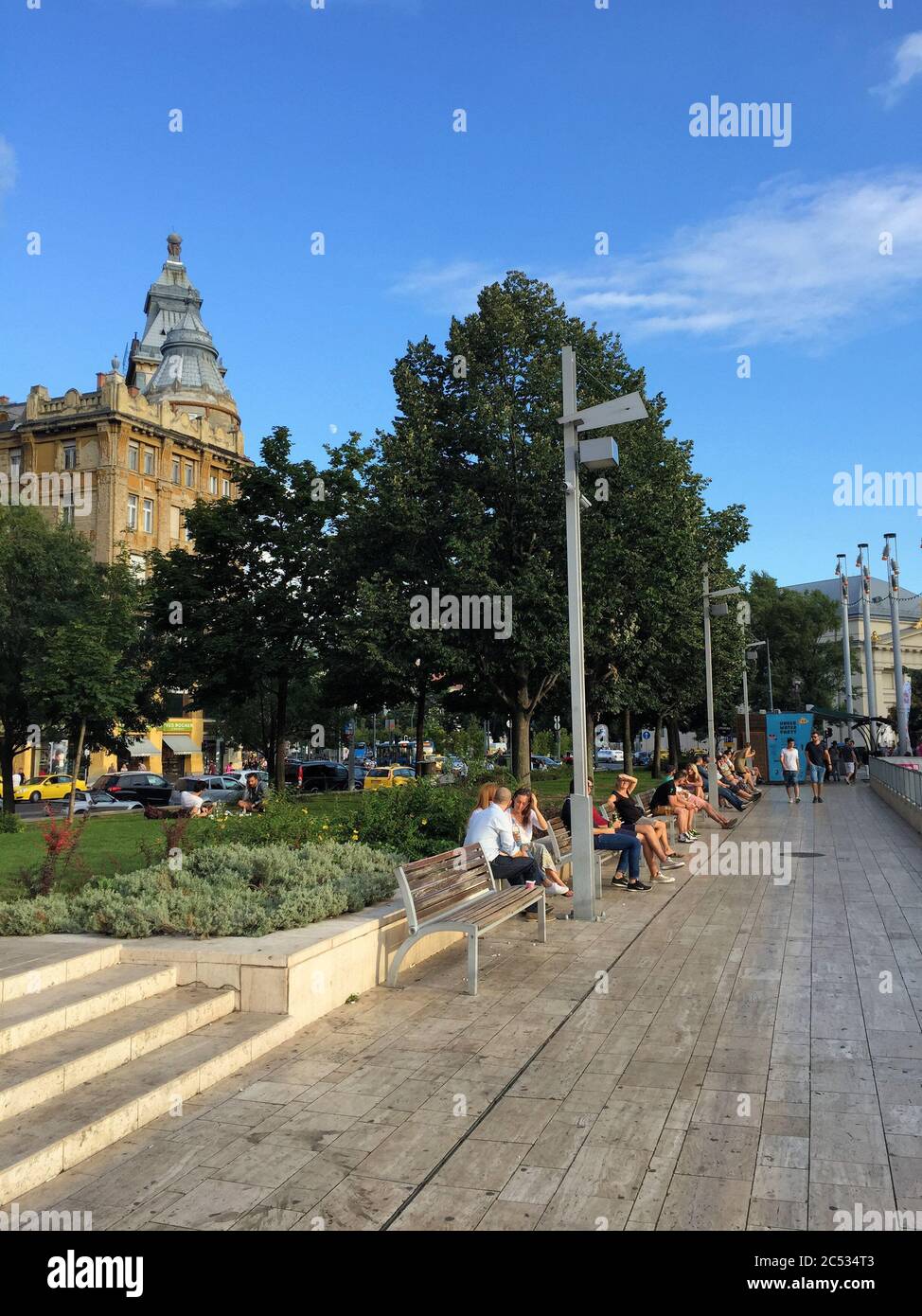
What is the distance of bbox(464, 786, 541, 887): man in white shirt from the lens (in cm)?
973

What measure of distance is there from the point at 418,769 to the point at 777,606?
1824 inches

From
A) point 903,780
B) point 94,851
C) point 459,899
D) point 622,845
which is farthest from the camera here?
point 903,780

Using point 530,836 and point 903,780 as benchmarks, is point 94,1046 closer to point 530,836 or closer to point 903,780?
point 530,836

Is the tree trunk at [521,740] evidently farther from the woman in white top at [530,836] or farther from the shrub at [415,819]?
the woman in white top at [530,836]

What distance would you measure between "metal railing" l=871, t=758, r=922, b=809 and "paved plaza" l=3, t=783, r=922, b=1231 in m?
10.7

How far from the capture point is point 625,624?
24.9 metres

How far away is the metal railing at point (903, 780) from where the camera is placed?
18.5 metres

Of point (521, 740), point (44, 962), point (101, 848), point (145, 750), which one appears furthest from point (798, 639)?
point (44, 962)

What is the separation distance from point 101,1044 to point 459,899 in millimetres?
3942

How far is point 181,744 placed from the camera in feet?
208

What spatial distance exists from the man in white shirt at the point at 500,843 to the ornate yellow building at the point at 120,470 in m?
47.0

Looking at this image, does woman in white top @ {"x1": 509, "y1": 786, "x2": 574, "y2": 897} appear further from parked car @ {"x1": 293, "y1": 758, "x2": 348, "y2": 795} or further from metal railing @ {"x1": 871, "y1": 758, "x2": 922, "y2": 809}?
parked car @ {"x1": 293, "y1": 758, "x2": 348, "y2": 795}
